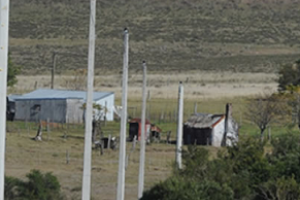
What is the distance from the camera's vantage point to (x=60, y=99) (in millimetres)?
59344

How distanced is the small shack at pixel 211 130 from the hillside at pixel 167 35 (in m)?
27.5

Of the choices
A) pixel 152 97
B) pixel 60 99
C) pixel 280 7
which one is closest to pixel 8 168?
pixel 60 99

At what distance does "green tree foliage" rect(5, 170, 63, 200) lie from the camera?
28266 mm

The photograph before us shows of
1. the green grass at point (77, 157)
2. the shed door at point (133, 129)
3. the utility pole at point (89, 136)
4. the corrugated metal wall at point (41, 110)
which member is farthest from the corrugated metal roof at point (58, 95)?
the utility pole at point (89, 136)

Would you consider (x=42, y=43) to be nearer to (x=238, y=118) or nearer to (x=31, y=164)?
(x=238, y=118)

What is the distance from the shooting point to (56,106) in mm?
60094

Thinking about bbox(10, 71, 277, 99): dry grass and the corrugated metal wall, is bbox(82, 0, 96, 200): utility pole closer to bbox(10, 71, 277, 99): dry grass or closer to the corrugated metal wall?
the corrugated metal wall

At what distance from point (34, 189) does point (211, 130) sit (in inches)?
916

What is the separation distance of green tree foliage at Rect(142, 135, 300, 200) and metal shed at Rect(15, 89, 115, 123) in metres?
26.4

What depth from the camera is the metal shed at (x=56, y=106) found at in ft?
194

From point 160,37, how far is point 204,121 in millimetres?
45667

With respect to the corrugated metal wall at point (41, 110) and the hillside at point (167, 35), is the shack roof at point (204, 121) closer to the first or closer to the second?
the corrugated metal wall at point (41, 110)

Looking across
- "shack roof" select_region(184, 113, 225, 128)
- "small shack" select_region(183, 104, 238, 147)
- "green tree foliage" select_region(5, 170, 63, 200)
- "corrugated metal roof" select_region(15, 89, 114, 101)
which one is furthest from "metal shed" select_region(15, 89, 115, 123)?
"green tree foliage" select_region(5, 170, 63, 200)

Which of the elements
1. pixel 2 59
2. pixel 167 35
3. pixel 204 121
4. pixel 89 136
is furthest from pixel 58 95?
pixel 2 59
